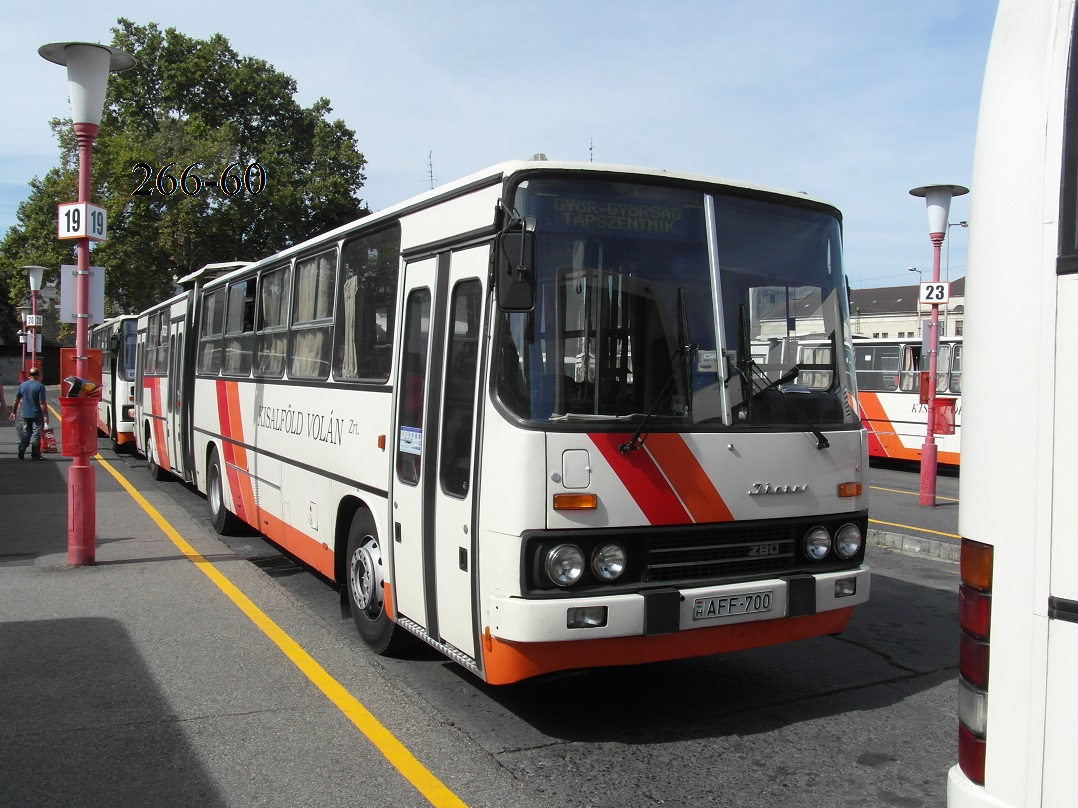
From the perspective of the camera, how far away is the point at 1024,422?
262cm

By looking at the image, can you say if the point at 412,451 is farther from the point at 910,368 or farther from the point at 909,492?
the point at 910,368

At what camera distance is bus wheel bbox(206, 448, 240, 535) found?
36.5 ft

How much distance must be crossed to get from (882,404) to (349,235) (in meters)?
17.7

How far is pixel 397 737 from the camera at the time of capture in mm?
5074

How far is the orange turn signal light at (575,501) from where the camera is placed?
466cm

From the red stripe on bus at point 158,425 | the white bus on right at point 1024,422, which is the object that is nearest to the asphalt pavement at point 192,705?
the white bus on right at point 1024,422

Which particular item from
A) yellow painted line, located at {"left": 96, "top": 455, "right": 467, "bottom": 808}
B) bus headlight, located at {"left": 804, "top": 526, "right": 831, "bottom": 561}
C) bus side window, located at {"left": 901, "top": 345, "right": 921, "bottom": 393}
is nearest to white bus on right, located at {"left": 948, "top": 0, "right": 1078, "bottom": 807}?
yellow painted line, located at {"left": 96, "top": 455, "right": 467, "bottom": 808}

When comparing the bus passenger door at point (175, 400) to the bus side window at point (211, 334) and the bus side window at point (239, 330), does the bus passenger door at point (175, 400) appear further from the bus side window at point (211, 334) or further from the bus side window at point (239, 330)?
the bus side window at point (239, 330)

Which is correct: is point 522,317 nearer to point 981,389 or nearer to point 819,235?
point 819,235

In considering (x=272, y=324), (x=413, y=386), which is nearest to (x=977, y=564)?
(x=413, y=386)

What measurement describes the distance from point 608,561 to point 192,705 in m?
2.57

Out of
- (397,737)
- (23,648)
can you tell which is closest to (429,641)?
(397,737)

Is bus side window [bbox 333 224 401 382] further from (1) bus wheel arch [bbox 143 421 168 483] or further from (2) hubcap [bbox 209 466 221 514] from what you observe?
(1) bus wheel arch [bbox 143 421 168 483]

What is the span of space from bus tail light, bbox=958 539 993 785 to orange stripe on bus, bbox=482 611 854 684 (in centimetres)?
205
